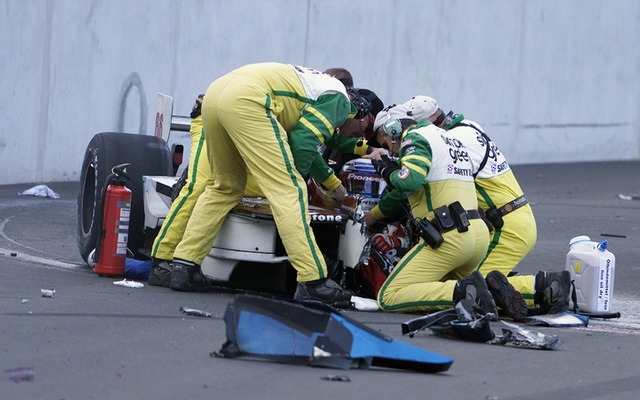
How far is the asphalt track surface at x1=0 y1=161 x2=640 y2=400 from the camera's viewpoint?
200 inches

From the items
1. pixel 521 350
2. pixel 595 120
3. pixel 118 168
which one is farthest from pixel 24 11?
pixel 595 120

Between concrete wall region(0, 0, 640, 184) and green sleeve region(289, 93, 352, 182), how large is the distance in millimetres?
7013

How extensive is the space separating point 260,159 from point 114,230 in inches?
54.7

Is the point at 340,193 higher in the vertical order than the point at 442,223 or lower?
higher

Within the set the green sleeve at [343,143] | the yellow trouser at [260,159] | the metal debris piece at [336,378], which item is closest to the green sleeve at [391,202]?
the green sleeve at [343,143]

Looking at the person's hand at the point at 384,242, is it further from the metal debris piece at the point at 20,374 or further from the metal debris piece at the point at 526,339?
the metal debris piece at the point at 20,374

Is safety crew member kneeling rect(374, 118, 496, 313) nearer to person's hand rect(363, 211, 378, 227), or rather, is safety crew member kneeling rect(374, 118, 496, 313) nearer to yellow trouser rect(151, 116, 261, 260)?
person's hand rect(363, 211, 378, 227)

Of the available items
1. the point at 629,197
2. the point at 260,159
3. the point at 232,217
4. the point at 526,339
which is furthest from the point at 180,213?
the point at 629,197

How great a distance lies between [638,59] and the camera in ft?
74.6

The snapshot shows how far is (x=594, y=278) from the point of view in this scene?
25.8 feet

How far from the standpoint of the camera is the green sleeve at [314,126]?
748cm

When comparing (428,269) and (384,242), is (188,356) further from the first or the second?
(384,242)

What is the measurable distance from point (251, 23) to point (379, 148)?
8.23 m

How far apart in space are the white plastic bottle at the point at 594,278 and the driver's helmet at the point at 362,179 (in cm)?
139
